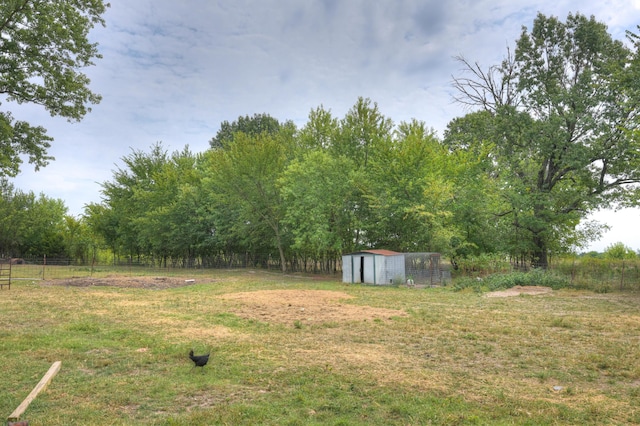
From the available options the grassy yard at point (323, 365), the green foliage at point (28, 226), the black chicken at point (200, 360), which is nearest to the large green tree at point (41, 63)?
the grassy yard at point (323, 365)

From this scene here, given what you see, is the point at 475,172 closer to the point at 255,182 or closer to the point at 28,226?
the point at 255,182

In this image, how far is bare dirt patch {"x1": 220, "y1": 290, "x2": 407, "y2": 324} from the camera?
12059 mm

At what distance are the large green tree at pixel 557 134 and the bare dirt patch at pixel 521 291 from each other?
1118 cm

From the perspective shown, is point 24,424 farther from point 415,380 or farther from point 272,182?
point 272,182

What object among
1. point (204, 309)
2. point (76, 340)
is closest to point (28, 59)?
point (204, 309)

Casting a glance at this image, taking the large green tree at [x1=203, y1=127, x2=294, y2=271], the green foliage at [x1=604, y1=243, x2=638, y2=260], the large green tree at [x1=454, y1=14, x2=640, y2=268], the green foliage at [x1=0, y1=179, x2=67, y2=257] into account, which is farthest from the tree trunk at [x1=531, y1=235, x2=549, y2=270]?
the green foliage at [x1=0, y1=179, x2=67, y2=257]

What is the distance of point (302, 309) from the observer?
1362 centimetres

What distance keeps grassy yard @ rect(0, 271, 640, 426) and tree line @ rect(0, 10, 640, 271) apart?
15368 mm

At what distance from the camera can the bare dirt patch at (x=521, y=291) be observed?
61.7 ft

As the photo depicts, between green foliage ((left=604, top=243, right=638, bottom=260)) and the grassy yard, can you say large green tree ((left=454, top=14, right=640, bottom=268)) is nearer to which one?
green foliage ((left=604, top=243, right=638, bottom=260))

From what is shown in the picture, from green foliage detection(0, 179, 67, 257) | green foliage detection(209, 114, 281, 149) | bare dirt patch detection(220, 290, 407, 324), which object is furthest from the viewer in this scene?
green foliage detection(209, 114, 281, 149)

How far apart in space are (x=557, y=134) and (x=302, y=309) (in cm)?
2441

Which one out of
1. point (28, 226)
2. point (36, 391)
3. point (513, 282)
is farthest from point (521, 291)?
point (28, 226)

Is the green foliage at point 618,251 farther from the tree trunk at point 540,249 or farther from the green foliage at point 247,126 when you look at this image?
the green foliage at point 247,126
